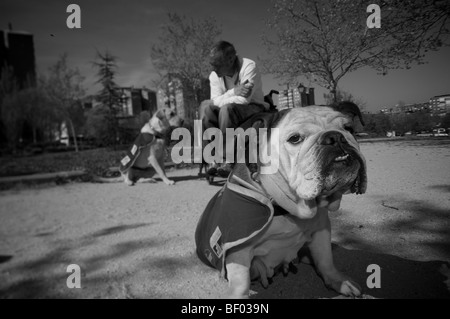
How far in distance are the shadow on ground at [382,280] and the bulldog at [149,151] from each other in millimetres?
4393

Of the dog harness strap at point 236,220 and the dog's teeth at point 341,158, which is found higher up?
the dog's teeth at point 341,158

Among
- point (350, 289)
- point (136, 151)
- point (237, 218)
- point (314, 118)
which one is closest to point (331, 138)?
point (314, 118)

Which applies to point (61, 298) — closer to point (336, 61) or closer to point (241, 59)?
point (241, 59)

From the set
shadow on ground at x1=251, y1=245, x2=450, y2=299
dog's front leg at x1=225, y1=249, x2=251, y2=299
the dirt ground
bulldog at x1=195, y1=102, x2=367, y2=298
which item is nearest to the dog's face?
bulldog at x1=195, y1=102, x2=367, y2=298

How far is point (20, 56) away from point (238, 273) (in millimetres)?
2312

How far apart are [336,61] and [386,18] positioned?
0.75 m

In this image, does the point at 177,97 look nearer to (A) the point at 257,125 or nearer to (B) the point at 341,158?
(A) the point at 257,125

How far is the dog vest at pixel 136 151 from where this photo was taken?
5.71 metres

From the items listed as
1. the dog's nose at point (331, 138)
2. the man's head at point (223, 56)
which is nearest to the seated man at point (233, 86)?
the man's head at point (223, 56)

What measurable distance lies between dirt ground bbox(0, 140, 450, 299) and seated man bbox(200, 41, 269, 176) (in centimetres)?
133

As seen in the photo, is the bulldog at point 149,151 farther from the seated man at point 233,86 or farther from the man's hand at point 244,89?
the man's hand at point 244,89

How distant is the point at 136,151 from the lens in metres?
5.75

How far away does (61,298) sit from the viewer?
1.44 m

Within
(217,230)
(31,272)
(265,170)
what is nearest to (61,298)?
(31,272)
